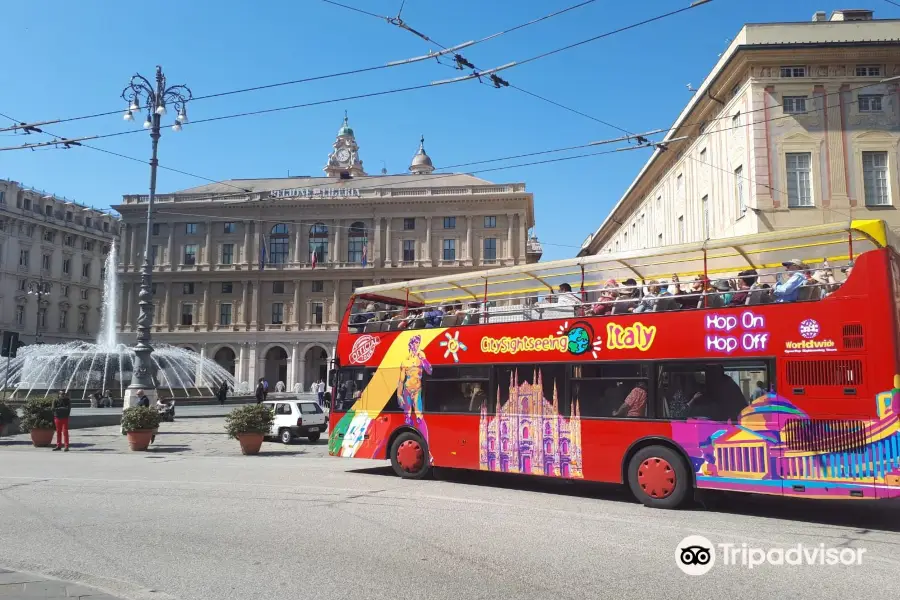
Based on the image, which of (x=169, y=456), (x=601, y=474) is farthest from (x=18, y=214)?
(x=601, y=474)

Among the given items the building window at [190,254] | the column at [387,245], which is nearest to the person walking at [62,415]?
the column at [387,245]

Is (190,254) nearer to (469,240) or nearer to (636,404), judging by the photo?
(469,240)

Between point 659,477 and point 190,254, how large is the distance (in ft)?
228

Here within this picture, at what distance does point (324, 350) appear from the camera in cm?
6950

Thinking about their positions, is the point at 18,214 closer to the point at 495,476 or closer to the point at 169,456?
the point at 169,456

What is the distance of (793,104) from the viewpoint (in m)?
25.5

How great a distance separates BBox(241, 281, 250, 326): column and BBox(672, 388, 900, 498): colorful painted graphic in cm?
6501

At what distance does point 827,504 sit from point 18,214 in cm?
8426

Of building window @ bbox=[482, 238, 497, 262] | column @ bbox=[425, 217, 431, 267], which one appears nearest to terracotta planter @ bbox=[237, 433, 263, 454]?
building window @ bbox=[482, 238, 497, 262]

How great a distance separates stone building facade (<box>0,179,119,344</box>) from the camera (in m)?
74.9

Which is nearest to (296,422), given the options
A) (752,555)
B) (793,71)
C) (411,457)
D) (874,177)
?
(411,457)

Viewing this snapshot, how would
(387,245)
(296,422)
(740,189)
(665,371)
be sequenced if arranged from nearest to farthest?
1. (665,371)
2. (296,422)
3. (740,189)
4. (387,245)

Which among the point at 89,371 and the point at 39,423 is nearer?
the point at 39,423

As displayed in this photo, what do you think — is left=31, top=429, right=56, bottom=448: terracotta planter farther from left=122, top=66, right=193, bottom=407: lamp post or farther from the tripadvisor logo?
the tripadvisor logo
